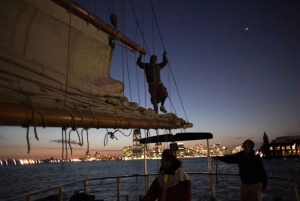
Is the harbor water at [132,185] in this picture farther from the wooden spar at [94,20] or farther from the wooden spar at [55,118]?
the wooden spar at [94,20]

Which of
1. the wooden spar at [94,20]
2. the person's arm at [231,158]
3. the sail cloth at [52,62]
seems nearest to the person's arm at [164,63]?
the wooden spar at [94,20]

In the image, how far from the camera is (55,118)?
2150 mm

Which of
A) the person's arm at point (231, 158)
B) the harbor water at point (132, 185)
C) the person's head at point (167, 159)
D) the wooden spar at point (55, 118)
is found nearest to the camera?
the wooden spar at point (55, 118)

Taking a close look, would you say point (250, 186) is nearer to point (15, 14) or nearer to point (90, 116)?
point (90, 116)

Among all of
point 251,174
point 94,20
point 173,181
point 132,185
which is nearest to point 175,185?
point 173,181

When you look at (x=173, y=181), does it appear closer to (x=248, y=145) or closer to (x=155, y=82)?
(x=248, y=145)

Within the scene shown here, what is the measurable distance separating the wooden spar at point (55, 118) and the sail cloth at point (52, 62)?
112mm

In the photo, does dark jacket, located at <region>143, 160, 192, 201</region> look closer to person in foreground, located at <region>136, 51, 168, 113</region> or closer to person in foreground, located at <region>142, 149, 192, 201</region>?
person in foreground, located at <region>142, 149, 192, 201</region>

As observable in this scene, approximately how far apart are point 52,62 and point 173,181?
2.05 meters

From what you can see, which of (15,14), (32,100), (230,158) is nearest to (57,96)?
(32,100)

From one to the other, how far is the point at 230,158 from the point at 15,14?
11.4ft

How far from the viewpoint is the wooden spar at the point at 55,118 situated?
5.93ft

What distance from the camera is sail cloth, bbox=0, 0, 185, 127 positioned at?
217 cm

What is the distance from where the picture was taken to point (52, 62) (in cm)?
302
